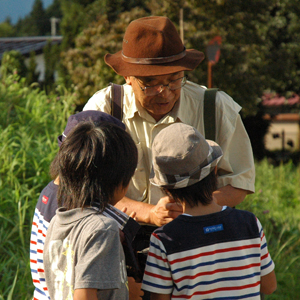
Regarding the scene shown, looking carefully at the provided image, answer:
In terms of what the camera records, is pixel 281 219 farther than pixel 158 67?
Yes

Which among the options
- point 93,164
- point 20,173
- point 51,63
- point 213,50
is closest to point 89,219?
point 93,164

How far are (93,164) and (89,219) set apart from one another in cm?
18

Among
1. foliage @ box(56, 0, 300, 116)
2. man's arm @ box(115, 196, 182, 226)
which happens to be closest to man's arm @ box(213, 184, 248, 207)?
man's arm @ box(115, 196, 182, 226)

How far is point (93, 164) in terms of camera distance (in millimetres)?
1384

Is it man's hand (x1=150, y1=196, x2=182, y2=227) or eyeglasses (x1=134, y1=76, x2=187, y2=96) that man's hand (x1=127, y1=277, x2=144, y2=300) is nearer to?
man's hand (x1=150, y1=196, x2=182, y2=227)

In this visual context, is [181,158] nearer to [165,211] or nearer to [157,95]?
[165,211]

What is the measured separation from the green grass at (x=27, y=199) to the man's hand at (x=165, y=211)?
1.16m

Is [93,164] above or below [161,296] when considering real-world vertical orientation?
above

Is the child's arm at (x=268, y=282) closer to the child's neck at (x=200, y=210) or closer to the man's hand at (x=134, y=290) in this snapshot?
the child's neck at (x=200, y=210)

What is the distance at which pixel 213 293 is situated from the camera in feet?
4.84

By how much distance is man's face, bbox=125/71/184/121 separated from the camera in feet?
6.51

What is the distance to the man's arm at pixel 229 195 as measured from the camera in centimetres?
203

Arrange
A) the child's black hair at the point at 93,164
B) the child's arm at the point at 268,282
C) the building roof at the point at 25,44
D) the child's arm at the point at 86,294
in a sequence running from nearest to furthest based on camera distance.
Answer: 1. the child's arm at the point at 86,294
2. the child's black hair at the point at 93,164
3. the child's arm at the point at 268,282
4. the building roof at the point at 25,44

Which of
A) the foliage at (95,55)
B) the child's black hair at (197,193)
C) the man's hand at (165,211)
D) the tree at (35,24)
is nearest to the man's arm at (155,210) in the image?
the man's hand at (165,211)
